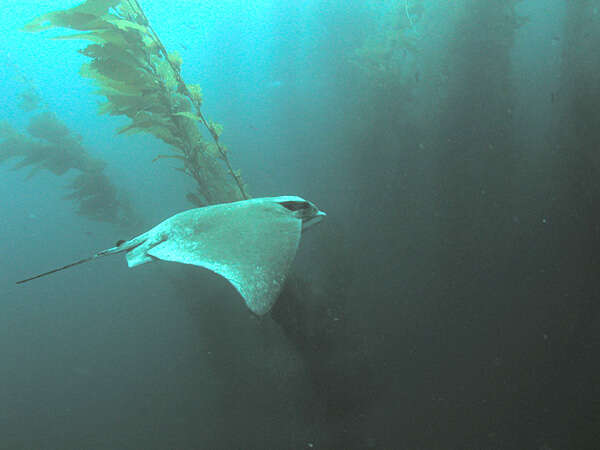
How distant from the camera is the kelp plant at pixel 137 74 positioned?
280 centimetres

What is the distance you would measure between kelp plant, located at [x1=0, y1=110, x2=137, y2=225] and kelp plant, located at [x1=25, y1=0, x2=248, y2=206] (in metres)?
2.37

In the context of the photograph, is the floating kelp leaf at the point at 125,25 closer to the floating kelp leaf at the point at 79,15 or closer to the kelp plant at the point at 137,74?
the kelp plant at the point at 137,74

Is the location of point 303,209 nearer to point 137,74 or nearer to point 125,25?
point 137,74

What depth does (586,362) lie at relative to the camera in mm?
2795

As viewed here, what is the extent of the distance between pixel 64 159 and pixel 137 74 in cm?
347

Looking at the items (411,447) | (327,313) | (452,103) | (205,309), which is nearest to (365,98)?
(452,103)

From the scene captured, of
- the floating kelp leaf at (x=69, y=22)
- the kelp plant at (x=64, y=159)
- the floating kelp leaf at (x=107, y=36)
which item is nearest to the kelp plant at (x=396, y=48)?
the floating kelp leaf at (x=107, y=36)

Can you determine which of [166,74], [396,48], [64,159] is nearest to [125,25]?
[166,74]

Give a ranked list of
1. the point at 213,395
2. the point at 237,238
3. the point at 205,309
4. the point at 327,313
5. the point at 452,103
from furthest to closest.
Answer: the point at 452,103 < the point at 205,309 < the point at 327,313 < the point at 213,395 < the point at 237,238

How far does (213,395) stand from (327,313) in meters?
1.70

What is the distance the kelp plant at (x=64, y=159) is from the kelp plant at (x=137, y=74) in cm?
237

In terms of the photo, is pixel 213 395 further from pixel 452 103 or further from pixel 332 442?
pixel 452 103

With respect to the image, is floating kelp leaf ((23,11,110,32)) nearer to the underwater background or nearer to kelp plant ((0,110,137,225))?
the underwater background

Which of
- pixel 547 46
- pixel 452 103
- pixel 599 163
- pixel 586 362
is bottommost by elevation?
pixel 586 362
